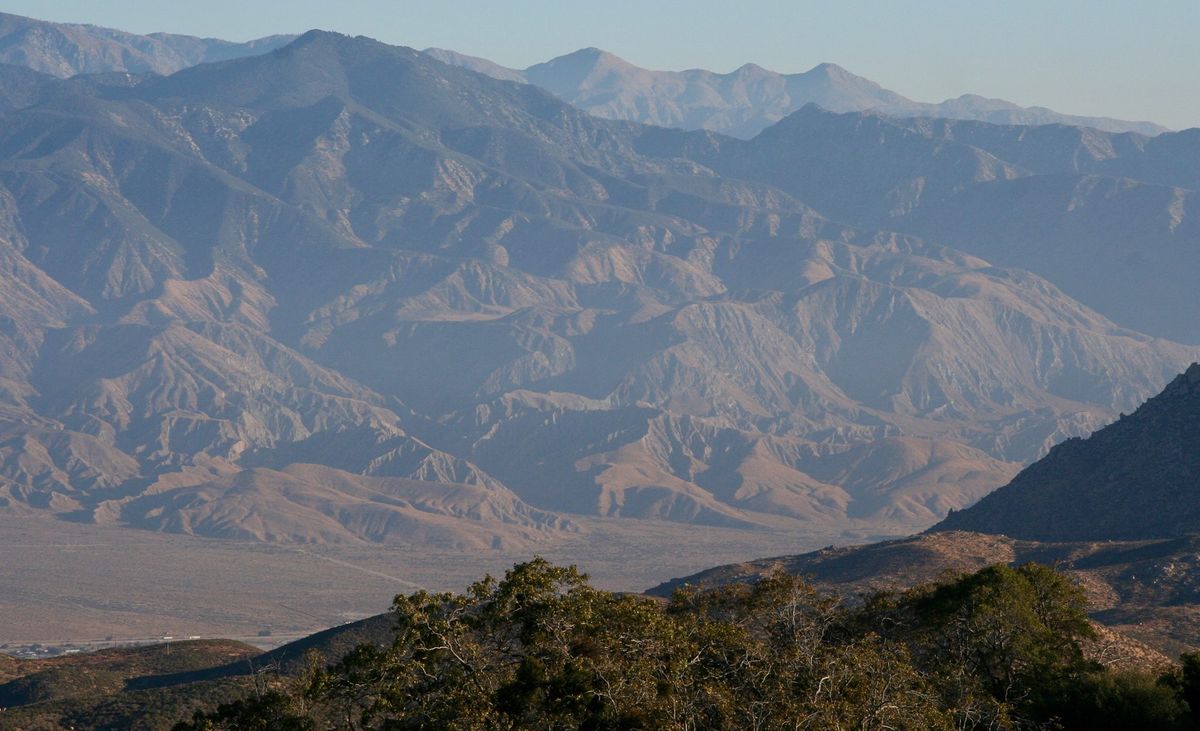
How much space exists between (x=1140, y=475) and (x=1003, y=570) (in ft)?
234

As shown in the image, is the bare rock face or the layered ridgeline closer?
the layered ridgeline

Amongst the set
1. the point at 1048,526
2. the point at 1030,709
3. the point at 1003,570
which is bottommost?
the point at 1030,709

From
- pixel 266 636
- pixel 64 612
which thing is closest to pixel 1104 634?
pixel 266 636

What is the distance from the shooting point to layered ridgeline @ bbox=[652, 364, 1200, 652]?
289 ft

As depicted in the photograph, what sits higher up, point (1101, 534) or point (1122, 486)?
point (1122, 486)

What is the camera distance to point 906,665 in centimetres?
3897

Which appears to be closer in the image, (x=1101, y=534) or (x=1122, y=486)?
(x=1101, y=534)

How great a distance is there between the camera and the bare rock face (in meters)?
110

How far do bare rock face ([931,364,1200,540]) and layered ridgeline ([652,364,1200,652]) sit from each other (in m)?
0.09

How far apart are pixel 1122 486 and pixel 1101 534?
549cm

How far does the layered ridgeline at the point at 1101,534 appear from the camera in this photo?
289 feet

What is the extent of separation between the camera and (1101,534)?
11044cm

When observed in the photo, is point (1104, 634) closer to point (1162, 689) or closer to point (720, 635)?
point (1162, 689)

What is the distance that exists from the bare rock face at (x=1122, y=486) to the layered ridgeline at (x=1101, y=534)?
88mm
